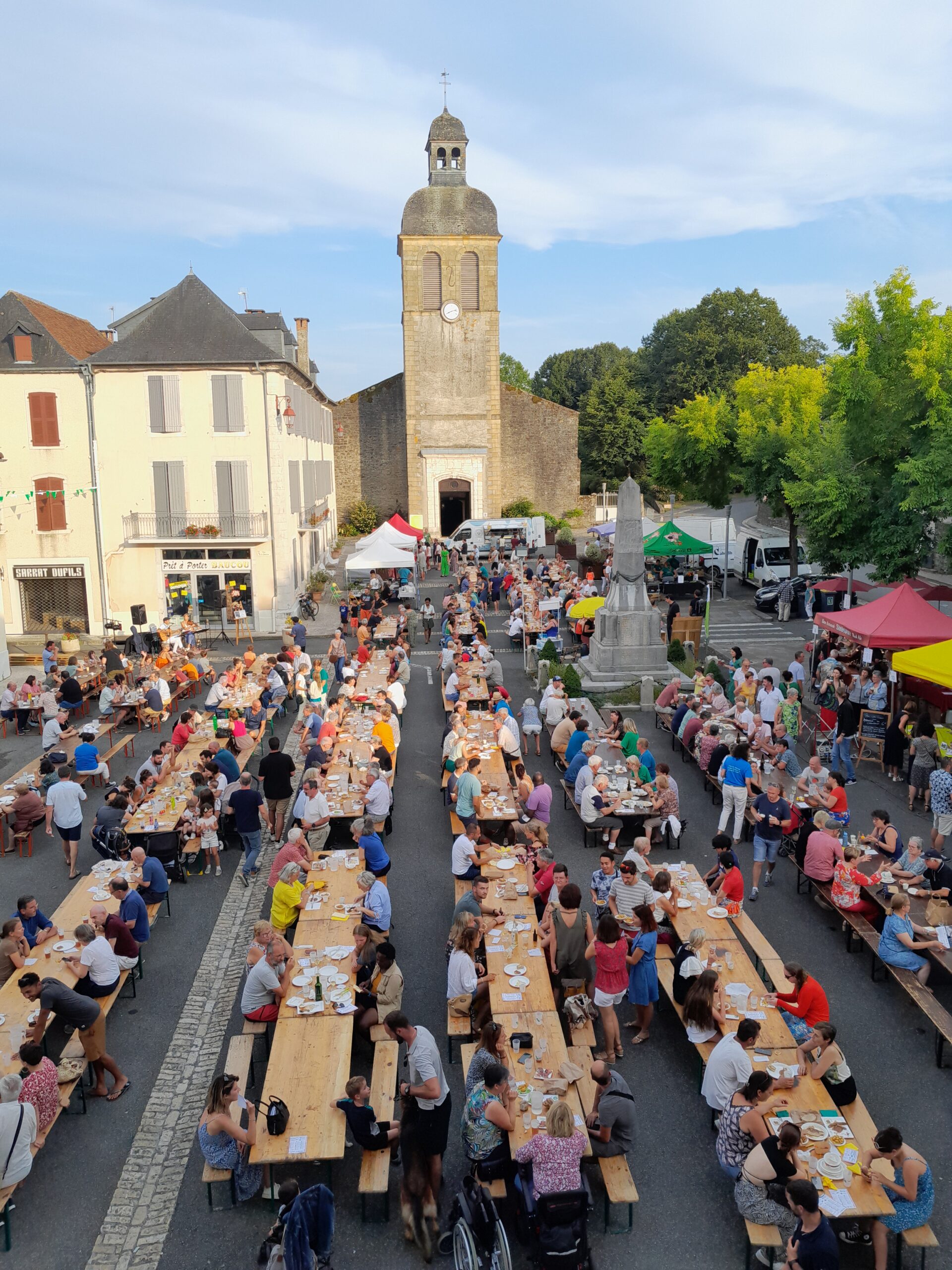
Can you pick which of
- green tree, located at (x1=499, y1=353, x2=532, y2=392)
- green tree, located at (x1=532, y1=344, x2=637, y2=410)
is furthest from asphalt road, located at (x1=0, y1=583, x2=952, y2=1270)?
green tree, located at (x1=499, y1=353, x2=532, y2=392)

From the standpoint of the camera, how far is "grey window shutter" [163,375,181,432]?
26172 mm

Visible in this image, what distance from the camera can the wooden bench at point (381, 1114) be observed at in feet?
20.6

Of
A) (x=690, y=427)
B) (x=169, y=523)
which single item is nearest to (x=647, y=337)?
(x=690, y=427)

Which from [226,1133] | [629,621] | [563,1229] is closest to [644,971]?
[563,1229]

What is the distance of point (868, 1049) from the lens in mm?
7980

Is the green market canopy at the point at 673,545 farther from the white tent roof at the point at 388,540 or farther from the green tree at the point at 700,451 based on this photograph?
the white tent roof at the point at 388,540

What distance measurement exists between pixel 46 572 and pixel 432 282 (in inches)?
944

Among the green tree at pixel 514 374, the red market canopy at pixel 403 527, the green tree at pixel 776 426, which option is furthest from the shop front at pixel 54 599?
the green tree at pixel 514 374

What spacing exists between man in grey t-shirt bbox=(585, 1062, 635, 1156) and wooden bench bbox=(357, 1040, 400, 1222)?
138cm

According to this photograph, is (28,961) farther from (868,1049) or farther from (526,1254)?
(868,1049)

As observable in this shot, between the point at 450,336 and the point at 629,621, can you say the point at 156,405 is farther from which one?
the point at 450,336

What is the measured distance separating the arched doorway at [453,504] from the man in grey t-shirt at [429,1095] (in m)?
39.5

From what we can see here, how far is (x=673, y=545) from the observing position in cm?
2739

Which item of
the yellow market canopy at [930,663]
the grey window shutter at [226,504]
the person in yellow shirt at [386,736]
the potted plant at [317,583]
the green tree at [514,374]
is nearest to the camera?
the yellow market canopy at [930,663]
